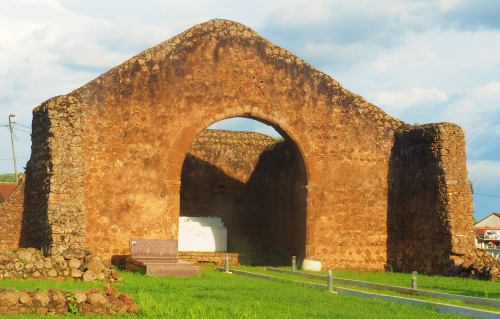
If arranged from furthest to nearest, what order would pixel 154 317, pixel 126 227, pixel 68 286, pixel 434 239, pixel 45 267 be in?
pixel 434 239 < pixel 126 227 < pixel 45 267 < pixel 68 286 < pixel 154 317

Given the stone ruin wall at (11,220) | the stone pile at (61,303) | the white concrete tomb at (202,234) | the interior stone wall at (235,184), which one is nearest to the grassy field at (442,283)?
the white concrete tomb at (202,234)

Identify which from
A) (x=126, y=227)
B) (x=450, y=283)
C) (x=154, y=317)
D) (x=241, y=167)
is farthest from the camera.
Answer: (x=241, y=167)

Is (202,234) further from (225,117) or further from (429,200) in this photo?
(429,200)

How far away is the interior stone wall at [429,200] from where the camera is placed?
18.3m

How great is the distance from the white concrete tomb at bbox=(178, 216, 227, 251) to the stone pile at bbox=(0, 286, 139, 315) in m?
13.1

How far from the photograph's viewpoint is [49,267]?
546 inches

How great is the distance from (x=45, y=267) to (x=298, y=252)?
797cm

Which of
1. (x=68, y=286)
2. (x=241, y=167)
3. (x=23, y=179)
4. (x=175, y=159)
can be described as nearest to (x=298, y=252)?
(x=175, y=159)

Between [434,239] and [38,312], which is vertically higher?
[434,239]

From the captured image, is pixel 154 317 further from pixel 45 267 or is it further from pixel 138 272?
pixel 138 272

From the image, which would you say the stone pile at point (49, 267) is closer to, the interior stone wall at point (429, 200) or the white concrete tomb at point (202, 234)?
the white concrete tomb at point (202, 234)

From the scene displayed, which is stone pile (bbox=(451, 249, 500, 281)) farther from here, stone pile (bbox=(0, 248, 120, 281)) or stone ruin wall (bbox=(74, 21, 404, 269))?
stone pile (bbox=(0, 248, 120, 281))

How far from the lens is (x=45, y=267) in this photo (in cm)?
1384

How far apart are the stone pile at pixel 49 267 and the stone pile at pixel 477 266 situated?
848 cm
